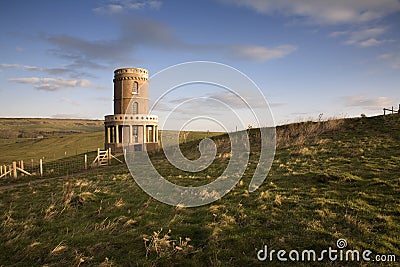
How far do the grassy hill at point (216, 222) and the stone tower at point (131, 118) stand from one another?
25.2 m

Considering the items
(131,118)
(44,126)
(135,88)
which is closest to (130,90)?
(135,88)

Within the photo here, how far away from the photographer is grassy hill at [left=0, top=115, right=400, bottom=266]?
6043 millimetres

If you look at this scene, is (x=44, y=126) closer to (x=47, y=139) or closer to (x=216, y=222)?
(x=47, y=139)

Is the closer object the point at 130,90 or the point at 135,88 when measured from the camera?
the point at 130,90

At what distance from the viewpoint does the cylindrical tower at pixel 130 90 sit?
40.5 meters

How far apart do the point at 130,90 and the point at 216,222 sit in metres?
35.7

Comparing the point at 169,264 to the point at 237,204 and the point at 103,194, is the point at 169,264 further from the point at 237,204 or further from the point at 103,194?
the point at 103,194

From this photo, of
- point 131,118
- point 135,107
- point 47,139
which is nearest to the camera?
point 131,118

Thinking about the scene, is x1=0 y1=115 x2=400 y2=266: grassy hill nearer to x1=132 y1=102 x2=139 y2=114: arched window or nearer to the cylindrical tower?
x1=132 y1=102 x2=139 y2=114: arched window

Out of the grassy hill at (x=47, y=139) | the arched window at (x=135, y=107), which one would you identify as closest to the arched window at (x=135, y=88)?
the arched window at (x=135, y=107)

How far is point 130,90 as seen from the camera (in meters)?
40.6

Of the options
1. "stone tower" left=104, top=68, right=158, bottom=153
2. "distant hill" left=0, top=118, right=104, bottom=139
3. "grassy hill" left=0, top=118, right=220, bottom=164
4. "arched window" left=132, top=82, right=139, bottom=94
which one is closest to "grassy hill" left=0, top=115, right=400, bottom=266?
"grassy hill" left=0, top=118, right=220, bottom=164

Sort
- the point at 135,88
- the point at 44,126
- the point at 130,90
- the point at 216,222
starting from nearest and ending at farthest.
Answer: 1. the point at 216,222
2. the point at 130,90
3. the point at 135,88
4. the point at 44,126

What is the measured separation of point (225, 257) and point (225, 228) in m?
1.36
